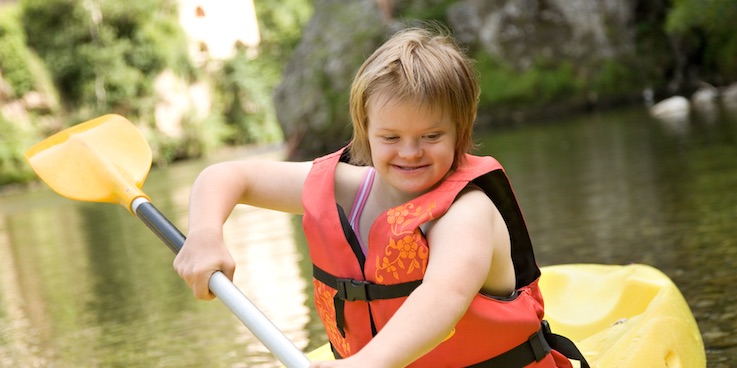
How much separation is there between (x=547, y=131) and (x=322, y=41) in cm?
600

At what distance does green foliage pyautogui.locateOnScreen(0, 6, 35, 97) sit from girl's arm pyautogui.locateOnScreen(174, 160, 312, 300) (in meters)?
23.1

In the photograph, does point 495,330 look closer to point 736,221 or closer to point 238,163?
point 238,163

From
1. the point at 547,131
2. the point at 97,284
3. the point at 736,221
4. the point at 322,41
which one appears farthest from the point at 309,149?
the point at 736,221

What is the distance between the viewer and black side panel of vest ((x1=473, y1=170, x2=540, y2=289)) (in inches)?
65.2

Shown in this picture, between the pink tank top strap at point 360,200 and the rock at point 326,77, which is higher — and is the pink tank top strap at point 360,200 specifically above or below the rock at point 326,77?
above

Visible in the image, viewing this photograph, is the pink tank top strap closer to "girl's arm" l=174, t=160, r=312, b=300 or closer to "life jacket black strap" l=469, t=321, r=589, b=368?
"girl's arm" l=174, t=160, r=312, b=300

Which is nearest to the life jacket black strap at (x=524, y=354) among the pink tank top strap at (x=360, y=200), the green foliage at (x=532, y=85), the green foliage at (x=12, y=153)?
the pink tank top strap at (x=360, y=200)

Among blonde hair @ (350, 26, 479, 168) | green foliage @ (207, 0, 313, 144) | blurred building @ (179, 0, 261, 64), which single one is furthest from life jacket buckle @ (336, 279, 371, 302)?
blurred building @ (179, 0, 261, 64)

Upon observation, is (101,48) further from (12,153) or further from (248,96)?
(248,96)

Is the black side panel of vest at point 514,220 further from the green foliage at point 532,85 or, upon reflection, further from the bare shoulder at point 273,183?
the green foliage at point 532,85

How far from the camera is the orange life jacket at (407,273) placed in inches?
62.7

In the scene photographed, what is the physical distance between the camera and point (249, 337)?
12.3 feet

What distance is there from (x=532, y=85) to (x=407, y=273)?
15764mm

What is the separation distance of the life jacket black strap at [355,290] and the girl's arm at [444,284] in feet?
0.39
